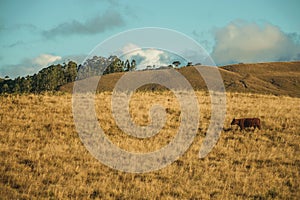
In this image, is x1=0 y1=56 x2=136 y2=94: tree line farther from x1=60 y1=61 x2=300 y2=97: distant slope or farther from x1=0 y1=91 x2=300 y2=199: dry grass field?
x1=0 y1=91 x2=300 y2=199: dry grass field

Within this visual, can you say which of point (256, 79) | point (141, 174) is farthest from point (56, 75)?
point (141, 174)

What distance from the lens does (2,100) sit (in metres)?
23.1

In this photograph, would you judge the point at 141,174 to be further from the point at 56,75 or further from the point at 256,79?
the point at 56,75

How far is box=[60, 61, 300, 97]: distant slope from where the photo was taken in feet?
333

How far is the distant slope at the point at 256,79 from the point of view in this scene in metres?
101

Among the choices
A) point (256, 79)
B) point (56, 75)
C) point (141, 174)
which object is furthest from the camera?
point (56, 75)

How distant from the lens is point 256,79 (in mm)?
112312

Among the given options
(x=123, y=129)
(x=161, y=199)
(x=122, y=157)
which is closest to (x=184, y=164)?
(x=122, y=157)

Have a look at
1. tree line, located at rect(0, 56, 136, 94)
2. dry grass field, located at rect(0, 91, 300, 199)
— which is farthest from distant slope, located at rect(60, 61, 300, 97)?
dry grass field, located at rect(0, 91, 300, 199)

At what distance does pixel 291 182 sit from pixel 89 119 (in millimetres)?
11083

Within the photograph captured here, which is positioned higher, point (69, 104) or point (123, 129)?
point (69, 104)

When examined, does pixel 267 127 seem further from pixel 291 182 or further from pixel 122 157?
pixel 122 157

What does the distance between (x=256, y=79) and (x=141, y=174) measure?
107280mm

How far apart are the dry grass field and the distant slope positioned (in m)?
73.3
